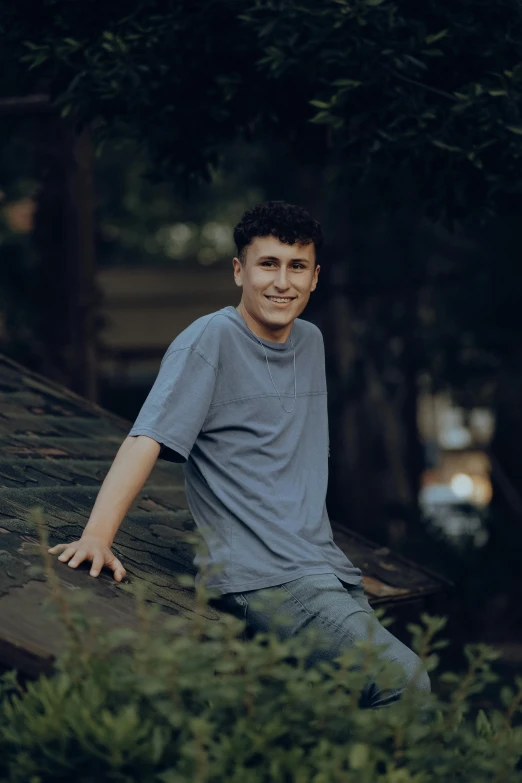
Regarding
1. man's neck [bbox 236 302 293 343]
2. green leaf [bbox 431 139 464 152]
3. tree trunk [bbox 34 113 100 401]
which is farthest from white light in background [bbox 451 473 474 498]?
man's neck [bbox 236 302 293 343]

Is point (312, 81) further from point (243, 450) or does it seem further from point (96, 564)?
point (96, 564)

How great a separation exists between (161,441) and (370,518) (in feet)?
30.5

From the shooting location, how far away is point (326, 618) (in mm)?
3775

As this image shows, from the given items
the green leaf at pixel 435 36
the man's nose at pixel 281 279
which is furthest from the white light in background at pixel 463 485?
the man's nose at pixel 281 279

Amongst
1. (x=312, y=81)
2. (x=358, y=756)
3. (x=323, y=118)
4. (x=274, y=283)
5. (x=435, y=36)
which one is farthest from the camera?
(x=312, y=81)

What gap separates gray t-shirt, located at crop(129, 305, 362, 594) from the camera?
385 cm

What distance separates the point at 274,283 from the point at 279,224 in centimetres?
20

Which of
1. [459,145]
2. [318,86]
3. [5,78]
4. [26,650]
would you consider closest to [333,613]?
[26,650]

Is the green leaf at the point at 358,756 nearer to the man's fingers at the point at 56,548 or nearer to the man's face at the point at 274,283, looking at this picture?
the man's fingers at the point at 56,548

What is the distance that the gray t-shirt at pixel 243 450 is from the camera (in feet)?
12.6

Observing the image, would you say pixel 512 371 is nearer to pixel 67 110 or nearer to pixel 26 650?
pixel 67 110

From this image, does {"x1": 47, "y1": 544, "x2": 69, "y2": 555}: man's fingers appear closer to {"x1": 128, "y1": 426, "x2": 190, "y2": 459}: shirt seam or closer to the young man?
the young man

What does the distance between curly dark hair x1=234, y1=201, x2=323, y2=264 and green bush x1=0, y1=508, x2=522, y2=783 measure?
60.2 inches

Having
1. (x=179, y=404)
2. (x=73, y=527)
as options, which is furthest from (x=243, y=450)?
(x=73, y=527)
